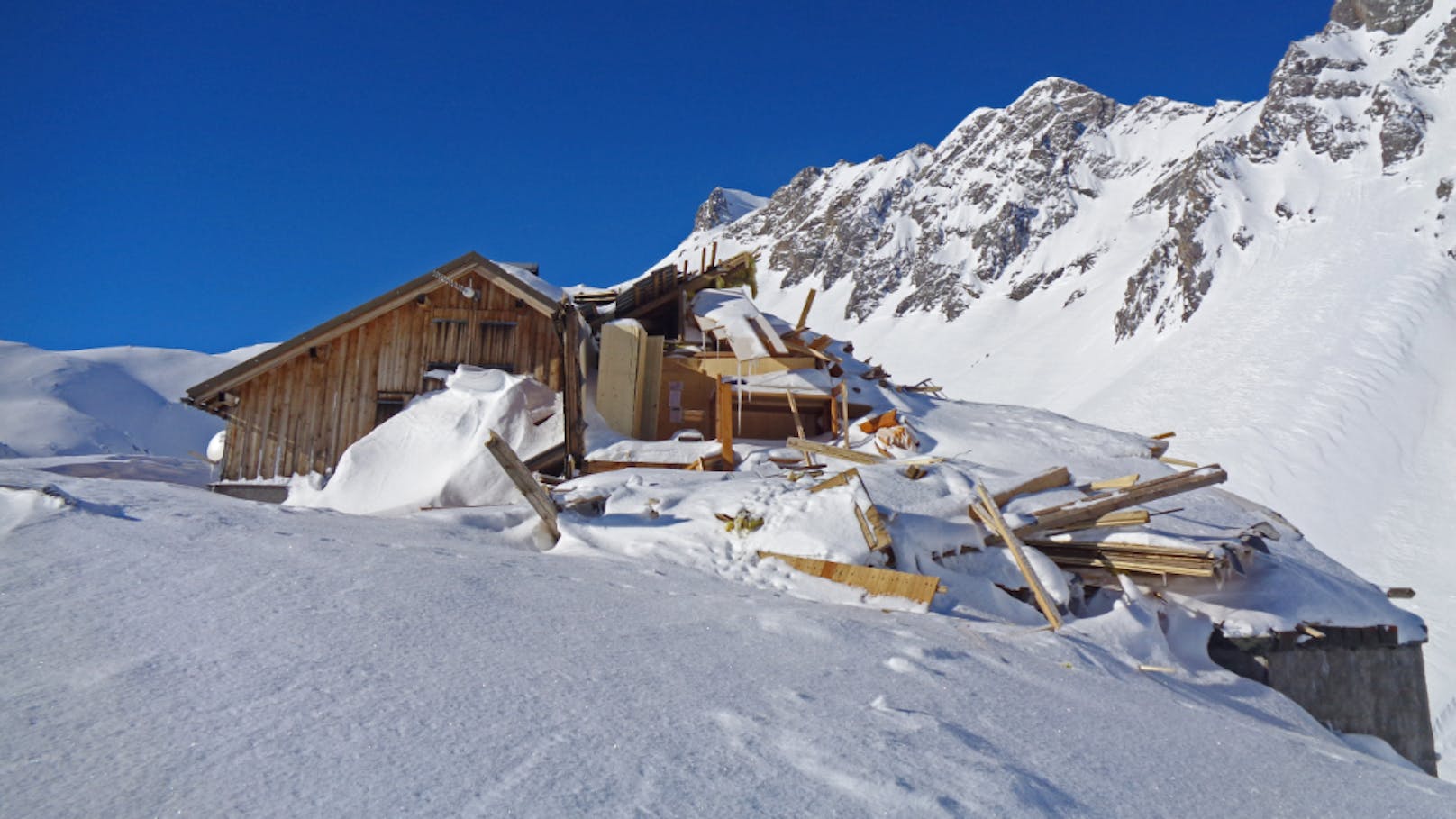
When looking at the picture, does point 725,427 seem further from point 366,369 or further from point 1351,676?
point 1351,676

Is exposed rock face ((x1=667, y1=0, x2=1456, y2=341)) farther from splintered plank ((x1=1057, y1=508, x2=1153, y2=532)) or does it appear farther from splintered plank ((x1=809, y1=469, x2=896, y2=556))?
splintered plank ((x1=809, y1=469, x2=896, y2=556))

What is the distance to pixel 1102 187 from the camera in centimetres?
8594

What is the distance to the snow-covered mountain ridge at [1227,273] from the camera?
32.4m

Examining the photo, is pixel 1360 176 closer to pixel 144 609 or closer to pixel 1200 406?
pixel 1200 406

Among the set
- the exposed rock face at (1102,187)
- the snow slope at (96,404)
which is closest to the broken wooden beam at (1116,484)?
the snow slope at (96,404)

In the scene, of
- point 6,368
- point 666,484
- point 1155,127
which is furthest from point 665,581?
point 1155,127

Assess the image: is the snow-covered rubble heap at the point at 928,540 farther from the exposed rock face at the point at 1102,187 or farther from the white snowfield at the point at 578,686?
the exposed rock face at the point at 1102,187

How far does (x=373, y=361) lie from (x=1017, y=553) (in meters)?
10.2

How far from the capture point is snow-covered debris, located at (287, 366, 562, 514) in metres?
10.2

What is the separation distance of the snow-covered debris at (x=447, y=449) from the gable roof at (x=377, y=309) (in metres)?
1.44

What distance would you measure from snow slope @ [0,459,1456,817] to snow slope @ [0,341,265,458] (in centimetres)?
2713

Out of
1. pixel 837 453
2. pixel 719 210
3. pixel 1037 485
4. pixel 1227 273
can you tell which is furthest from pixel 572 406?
pixel 719 210

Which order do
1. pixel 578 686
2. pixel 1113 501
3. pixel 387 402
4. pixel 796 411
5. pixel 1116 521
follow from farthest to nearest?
pixel 387 402, pixel 796 411, pixel 1113 501, pixel 1116 521, pixel 578 686

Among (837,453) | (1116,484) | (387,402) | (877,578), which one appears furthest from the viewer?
(387,402)
